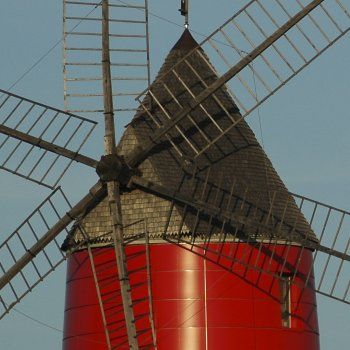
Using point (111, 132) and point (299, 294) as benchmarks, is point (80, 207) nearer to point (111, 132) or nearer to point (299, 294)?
point (111, 132)

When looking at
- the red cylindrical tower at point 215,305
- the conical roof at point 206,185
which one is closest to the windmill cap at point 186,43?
the conical roof at point 206,185

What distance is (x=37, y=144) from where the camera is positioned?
28781 mm

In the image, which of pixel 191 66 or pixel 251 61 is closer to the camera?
pixel 251 61

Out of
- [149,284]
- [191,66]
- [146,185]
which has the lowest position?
[149,284]

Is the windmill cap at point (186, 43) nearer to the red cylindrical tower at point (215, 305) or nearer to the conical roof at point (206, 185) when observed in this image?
the conical roof at point (206, 185)

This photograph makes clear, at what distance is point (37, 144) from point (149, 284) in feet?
11.1

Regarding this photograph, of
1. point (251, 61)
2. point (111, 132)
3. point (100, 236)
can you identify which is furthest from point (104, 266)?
point (251, 61)

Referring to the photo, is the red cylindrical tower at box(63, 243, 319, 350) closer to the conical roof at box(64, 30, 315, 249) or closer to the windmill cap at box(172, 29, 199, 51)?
the conical roof at box(64, 30, 315, 249)

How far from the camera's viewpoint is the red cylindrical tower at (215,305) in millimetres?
27625

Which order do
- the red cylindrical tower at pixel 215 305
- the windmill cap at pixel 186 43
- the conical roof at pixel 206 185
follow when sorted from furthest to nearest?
1. the windmill cap at pixel 186 43
2. the conical roof at pixel 206 185
3. the red cylindrical tower at pixel 215 305

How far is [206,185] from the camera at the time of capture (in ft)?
93.4

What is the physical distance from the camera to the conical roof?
2800 centimetres

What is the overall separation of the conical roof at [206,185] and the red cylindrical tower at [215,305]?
0.39 m

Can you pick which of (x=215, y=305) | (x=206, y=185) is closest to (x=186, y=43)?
(x=206, y=185)
